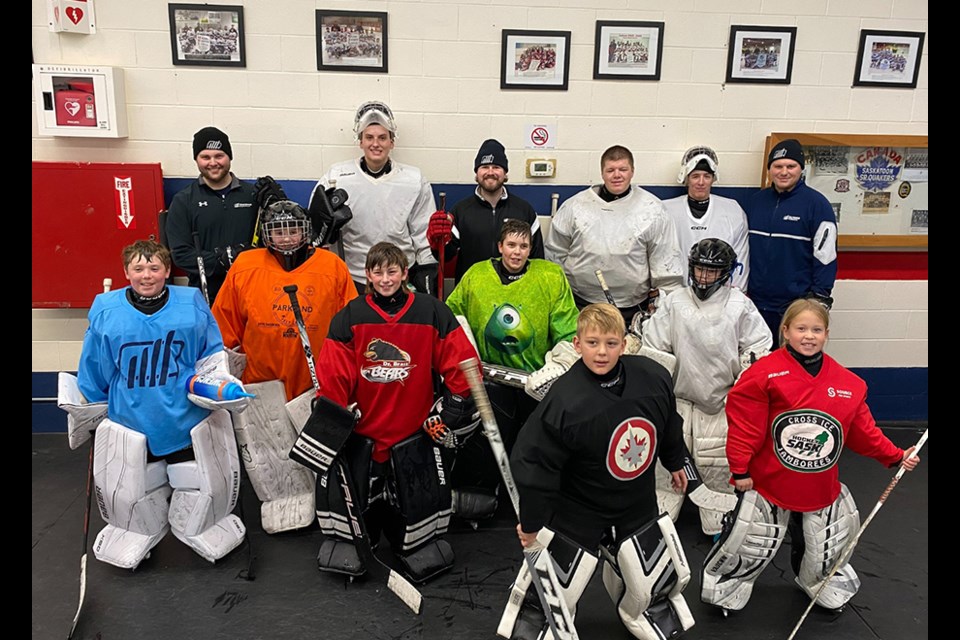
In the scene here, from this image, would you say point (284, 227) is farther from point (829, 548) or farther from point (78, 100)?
point (829, 548)

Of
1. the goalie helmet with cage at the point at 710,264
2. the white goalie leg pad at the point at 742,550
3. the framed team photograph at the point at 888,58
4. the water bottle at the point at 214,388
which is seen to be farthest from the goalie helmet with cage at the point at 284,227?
the framed team photograph at the point at 888,58

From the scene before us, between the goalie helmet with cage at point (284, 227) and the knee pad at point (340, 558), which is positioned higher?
the goalie helmet with cage at point (284, 227)

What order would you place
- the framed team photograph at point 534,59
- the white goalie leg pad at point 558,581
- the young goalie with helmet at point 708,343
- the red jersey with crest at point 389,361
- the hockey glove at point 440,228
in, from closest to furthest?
the white goalie leg pad at point 558,581
the red jersey with crest at point 389,361
the young goalie with helmet at point 708,343
the hockey glove at point 440,228
the framed team photograph at point 534,59

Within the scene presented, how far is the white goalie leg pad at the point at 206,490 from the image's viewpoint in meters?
3.09

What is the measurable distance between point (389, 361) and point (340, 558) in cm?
92

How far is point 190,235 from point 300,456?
1638 mm

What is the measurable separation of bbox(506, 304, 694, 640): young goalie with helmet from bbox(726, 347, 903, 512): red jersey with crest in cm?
32

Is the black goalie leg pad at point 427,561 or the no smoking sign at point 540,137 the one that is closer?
the black goalie leg pad at point 427,561

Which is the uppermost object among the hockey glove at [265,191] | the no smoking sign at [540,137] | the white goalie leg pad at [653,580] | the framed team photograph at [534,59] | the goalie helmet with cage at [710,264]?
the framed team photograph at [534,59]

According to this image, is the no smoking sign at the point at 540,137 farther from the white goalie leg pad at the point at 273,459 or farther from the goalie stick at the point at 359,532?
the white goalie leg pad at the point at 273,459

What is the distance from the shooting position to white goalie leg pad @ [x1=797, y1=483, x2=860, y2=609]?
274cm

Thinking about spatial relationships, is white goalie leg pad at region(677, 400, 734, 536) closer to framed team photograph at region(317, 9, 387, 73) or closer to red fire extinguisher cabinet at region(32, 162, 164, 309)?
framed team photograph at region(317, 9, 387, 73)

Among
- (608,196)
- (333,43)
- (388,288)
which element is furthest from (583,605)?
(333,43)

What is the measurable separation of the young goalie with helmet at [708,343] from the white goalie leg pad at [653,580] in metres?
0.90
